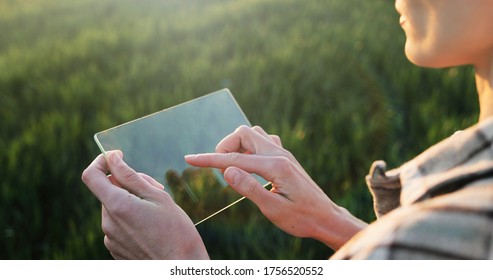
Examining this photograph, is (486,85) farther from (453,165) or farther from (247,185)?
(247,185)

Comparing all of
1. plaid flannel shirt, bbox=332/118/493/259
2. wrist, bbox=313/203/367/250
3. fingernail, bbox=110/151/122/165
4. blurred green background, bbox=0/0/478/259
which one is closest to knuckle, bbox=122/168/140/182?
fingernail, bbox=110/151/122/165

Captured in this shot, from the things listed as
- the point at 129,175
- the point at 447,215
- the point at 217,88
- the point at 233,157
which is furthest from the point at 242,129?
the point at 217,88

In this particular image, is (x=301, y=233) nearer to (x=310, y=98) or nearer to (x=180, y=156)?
(x=180, y=156)

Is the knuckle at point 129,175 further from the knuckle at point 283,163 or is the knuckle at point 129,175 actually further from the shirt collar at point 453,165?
the shirt collar at point 453,165

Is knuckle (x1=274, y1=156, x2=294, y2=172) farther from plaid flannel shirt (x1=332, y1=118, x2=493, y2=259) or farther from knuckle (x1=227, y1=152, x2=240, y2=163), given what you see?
plaid flannel shirt (x1=332, y1=118, x2=493, y2=259)

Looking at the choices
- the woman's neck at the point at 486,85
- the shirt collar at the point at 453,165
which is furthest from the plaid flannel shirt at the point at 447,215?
the woman's neck at the point at 486,85

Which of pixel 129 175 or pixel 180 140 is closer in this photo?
pixel 129 175

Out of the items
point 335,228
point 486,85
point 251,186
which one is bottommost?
point 335,228
